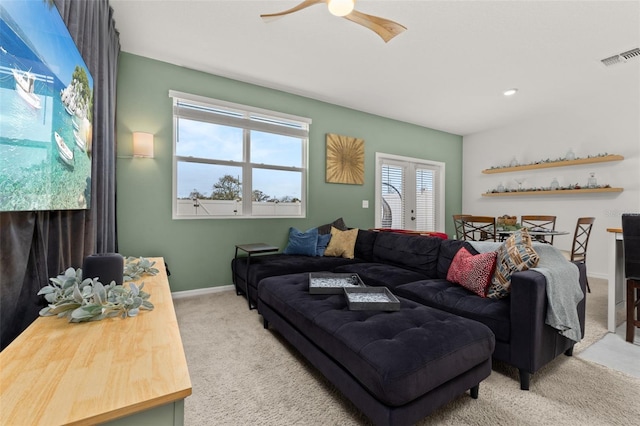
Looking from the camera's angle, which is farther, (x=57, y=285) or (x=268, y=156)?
(x=268, y=156)

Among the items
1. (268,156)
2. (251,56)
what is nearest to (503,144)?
(268,156)

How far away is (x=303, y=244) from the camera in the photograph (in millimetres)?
3787

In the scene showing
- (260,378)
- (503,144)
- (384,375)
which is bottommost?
(260,378)

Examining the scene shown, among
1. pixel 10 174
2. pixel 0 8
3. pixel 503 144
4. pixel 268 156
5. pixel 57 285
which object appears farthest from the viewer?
pixel 503 144

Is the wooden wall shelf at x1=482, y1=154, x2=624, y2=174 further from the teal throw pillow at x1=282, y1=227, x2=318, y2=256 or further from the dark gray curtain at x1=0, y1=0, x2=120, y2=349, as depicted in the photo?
the dark gray curtain at x1=0, y1=0, x2=120, y2=349

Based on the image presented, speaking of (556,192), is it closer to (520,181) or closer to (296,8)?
(520,181)

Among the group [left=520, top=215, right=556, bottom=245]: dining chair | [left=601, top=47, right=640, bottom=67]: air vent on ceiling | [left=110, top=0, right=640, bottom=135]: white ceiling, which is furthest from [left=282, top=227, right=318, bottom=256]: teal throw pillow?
[left=601, top=47, right=640, bottom=67]: air vent on ceiling

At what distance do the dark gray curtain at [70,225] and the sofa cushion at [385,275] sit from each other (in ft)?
7.29

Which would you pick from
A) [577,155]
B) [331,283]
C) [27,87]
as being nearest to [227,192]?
[331,283]

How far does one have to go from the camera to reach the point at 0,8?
84 cm

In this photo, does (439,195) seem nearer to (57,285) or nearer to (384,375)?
(384,375)

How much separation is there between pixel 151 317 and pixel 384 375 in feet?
3.26

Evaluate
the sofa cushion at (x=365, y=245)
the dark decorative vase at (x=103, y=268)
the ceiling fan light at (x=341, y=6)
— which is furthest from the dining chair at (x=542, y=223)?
the dark decorative vase at (x=103, y=268)

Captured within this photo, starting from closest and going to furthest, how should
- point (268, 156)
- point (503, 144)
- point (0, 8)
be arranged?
point (0, 8) → point (268, 156) → point (503, 144)
